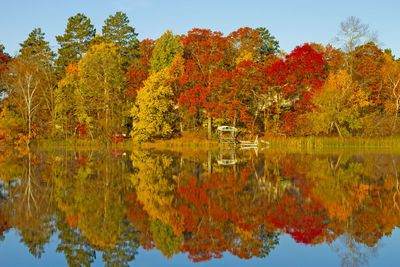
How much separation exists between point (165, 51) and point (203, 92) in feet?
29.5

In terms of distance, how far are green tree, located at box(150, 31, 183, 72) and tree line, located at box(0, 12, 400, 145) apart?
0.39ft

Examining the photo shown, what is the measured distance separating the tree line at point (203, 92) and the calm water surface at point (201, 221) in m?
22.9

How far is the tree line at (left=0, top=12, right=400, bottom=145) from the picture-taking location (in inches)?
1465

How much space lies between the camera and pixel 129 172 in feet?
55.7

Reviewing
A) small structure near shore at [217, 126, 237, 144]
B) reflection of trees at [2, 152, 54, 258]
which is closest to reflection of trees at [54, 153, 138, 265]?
reflection of trees at [2, 152, 54, 258]

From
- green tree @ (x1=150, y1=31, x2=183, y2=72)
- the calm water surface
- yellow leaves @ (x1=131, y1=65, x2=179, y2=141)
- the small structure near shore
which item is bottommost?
the calm water surface

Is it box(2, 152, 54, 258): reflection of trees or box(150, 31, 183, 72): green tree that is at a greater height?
box(150, 31, 183, 72): green tree

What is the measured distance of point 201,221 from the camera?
28.2ft

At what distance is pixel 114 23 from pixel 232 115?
78.2 ft

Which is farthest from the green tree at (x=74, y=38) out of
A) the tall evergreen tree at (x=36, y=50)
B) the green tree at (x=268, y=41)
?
the green tree at (x=268, y=41)

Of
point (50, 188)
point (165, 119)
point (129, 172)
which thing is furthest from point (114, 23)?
point (50, 188)

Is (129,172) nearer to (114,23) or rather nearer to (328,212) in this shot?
(328,212)

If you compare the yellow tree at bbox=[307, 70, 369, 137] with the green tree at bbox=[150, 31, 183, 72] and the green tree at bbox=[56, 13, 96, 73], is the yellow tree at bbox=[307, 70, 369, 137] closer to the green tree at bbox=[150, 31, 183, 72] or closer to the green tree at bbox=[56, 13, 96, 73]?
the green tree at bbox=[150, 31, 183, 72]

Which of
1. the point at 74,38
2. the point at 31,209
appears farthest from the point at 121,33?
the point at 31,209
